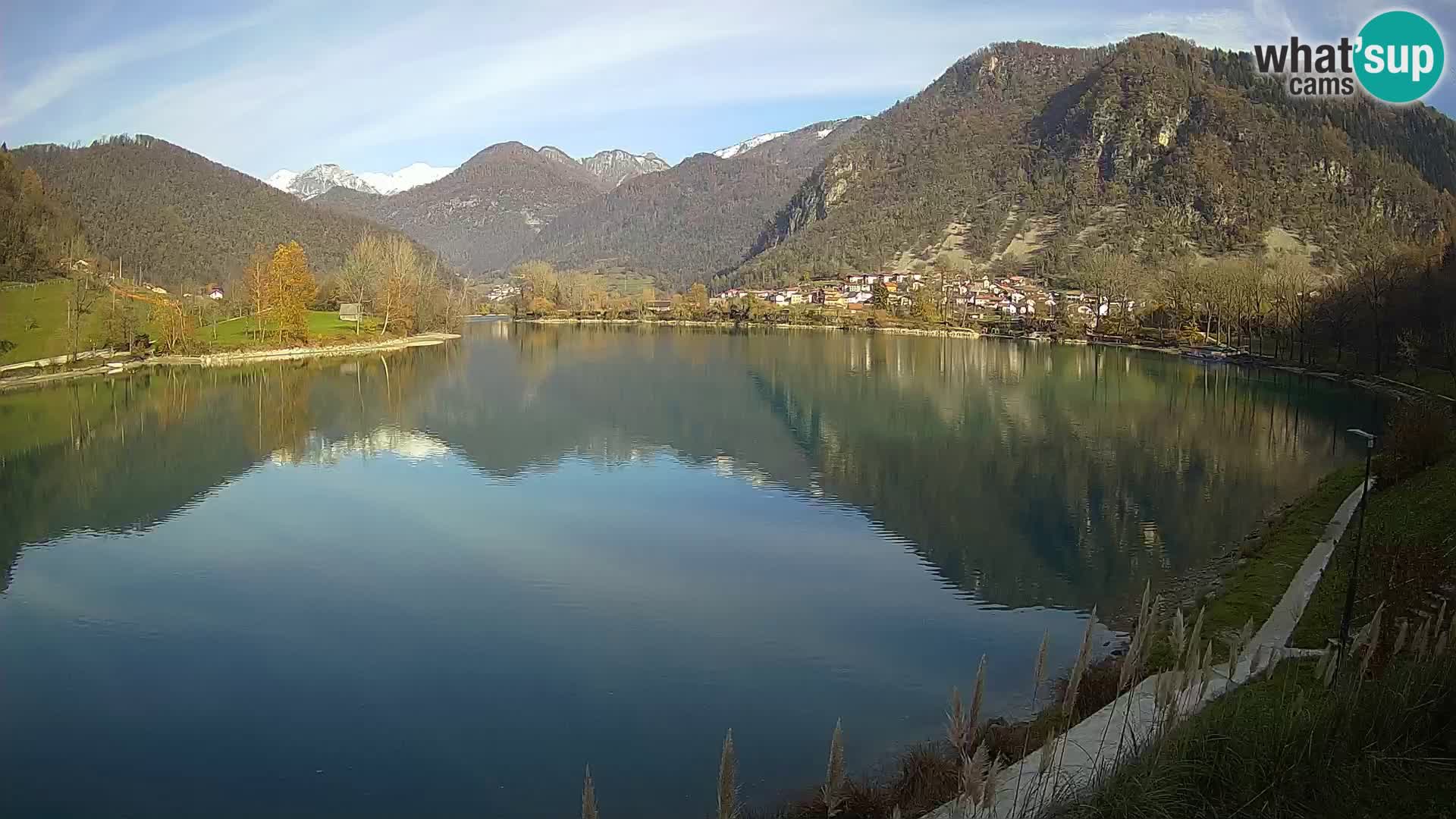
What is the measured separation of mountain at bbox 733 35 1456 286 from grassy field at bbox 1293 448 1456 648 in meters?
88.8

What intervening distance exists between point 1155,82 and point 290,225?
11325 centimetres

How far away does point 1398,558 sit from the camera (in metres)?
8.64

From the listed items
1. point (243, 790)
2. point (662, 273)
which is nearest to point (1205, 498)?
point (243, 790)

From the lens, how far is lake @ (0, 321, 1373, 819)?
340 inches

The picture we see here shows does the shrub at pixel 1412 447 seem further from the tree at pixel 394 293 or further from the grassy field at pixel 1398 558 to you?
the tree at pixel 394 293

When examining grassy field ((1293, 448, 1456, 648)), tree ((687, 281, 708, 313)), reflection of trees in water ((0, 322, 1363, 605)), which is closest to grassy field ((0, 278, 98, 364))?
reflection of trees in water ((0, 322, 1363, 605))

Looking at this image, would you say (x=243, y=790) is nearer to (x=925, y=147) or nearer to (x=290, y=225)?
(x=290, y=225)

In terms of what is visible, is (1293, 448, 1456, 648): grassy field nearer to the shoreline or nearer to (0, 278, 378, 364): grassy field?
the shoreline

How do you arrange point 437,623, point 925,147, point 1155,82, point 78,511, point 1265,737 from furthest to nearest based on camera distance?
point 925,147
point 1155,82
point 78,511
point 437,623
point 1265,737

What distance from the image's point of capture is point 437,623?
40.0 ft

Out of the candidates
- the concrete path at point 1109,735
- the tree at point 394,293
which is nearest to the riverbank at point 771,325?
the tree at point 394,293

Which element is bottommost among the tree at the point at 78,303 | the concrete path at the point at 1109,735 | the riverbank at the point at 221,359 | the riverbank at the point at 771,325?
the concrete path at the point at 1109,735

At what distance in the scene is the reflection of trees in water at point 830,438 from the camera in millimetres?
17422

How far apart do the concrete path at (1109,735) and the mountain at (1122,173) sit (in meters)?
94.7
